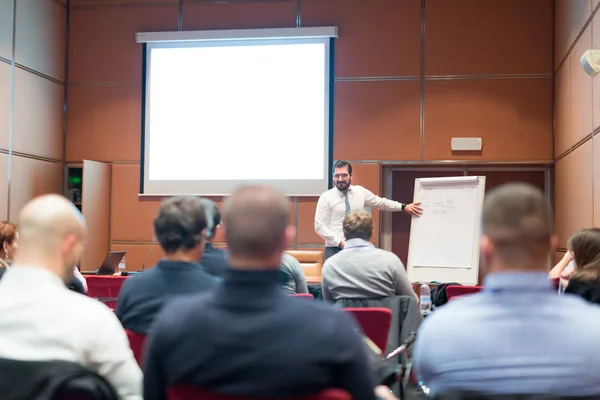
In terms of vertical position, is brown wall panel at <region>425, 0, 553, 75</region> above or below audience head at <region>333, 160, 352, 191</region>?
above

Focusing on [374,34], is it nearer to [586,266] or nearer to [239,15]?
[239,15]

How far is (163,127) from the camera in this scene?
782 centimetres

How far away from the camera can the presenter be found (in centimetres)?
645

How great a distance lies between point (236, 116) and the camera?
25.3ft

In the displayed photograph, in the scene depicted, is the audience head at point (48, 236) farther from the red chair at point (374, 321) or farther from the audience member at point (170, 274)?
the red chair at point (374, 321)

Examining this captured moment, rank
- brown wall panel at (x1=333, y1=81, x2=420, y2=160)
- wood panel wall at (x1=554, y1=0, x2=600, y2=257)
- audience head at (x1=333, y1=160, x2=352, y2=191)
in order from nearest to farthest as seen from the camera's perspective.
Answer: wood panel wall at (x1=554, y1=0, x2=600, y2=257), audience head at (x1=333, y1=160, x2=352, y2=191), brown wall panel at (x1=333, y1=81, x2=420, y2=160)

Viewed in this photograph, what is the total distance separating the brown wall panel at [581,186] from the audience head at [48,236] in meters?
4.60

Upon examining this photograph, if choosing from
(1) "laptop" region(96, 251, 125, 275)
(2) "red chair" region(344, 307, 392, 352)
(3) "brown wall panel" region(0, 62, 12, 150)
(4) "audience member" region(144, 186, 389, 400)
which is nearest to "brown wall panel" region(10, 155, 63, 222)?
(3) "brown wall panel" region(0, 62, 12, 150)

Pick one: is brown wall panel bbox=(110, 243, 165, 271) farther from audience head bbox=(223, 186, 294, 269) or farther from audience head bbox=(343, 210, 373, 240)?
audience head bbox=(223, 186, 294, 269)

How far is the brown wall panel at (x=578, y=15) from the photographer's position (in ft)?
17.8

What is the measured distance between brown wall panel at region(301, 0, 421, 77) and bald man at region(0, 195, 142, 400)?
6224mm

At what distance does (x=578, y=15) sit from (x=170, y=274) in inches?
202

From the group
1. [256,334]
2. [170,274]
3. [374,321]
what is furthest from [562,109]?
[256,334]

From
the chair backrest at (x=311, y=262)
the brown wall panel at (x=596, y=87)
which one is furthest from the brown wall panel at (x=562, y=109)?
the chair backrest at (x=311, y=262)
